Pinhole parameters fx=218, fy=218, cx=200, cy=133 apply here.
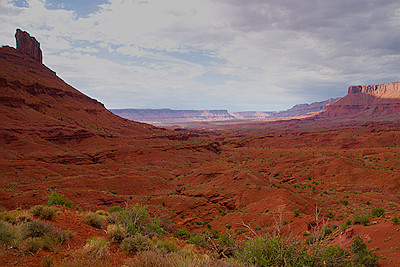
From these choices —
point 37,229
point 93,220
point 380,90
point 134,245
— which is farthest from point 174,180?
point 380,90

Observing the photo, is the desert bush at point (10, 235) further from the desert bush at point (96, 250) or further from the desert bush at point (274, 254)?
the desert bush at point (274, 254)

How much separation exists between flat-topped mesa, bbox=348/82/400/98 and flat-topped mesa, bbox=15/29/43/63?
205693 millimetres

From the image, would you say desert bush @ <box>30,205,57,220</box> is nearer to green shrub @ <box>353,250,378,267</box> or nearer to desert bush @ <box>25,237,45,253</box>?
desert bush @ <box>25,237,45,253</box>

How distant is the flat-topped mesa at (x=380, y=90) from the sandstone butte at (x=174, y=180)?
458 ft

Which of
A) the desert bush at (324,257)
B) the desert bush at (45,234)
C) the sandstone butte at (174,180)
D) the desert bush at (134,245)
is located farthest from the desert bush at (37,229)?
the desert bush at (324,257)

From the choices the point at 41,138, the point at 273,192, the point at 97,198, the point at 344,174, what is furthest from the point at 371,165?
the point at 41,138

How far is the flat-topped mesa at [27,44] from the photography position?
70.8 m

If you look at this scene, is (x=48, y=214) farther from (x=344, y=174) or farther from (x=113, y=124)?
(x=113, y=124)

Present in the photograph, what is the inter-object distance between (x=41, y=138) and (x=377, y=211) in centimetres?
4492

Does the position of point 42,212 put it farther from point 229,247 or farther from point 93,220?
point 229,247

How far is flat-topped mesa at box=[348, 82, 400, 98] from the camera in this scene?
155 meters

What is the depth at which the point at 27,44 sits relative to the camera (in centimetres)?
7175

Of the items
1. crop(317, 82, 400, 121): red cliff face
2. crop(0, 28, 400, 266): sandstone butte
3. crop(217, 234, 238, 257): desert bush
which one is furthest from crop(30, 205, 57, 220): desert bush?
crop(317, 82, 400, 121): red cliff face

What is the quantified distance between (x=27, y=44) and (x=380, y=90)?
215075mm
